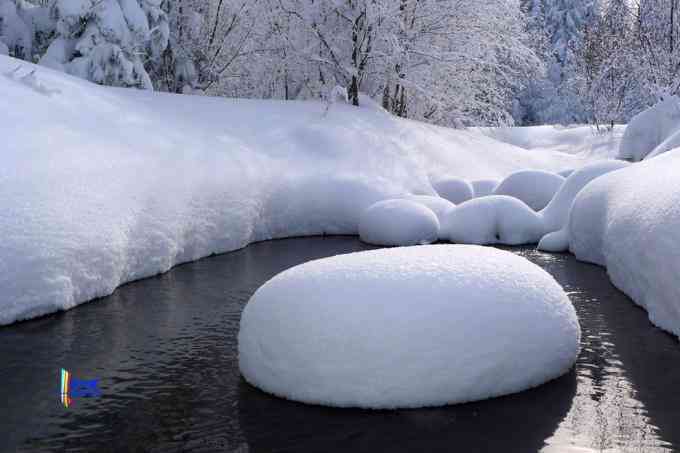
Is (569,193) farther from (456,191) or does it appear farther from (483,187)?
(483,187)

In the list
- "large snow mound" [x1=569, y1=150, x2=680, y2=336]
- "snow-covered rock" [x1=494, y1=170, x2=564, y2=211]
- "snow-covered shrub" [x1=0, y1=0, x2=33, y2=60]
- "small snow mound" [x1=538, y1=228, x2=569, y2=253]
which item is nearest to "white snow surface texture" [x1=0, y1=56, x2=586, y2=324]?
"snow-covered rock" [x1=494, y1=170, x2=564, y2=211]

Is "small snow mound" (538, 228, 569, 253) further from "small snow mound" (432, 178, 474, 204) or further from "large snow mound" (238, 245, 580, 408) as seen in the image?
"large snow mound" (238, 245, 580, 408)

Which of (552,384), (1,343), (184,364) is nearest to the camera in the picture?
(552,384)

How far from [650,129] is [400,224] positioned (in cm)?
935

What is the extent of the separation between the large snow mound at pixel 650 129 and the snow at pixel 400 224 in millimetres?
8174

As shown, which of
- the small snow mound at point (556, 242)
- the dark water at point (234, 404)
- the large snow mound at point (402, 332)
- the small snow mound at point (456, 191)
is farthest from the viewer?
the small snow mound at point (456, 191)

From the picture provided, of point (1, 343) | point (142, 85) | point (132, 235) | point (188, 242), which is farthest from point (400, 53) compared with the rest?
point (1, 343)

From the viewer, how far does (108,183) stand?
34.8ft

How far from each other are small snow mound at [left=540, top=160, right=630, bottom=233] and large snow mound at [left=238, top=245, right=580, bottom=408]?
833 cm

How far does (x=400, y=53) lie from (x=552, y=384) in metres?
16.1

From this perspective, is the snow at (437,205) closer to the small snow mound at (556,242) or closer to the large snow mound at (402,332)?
the small snow mound at (556,242)

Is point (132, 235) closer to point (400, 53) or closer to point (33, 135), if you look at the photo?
point (33, 135)

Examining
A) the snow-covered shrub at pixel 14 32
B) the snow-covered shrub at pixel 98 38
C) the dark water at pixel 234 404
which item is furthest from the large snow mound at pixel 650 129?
the snow-covered shrub at pixel 14 32

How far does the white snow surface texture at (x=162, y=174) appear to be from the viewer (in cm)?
880
